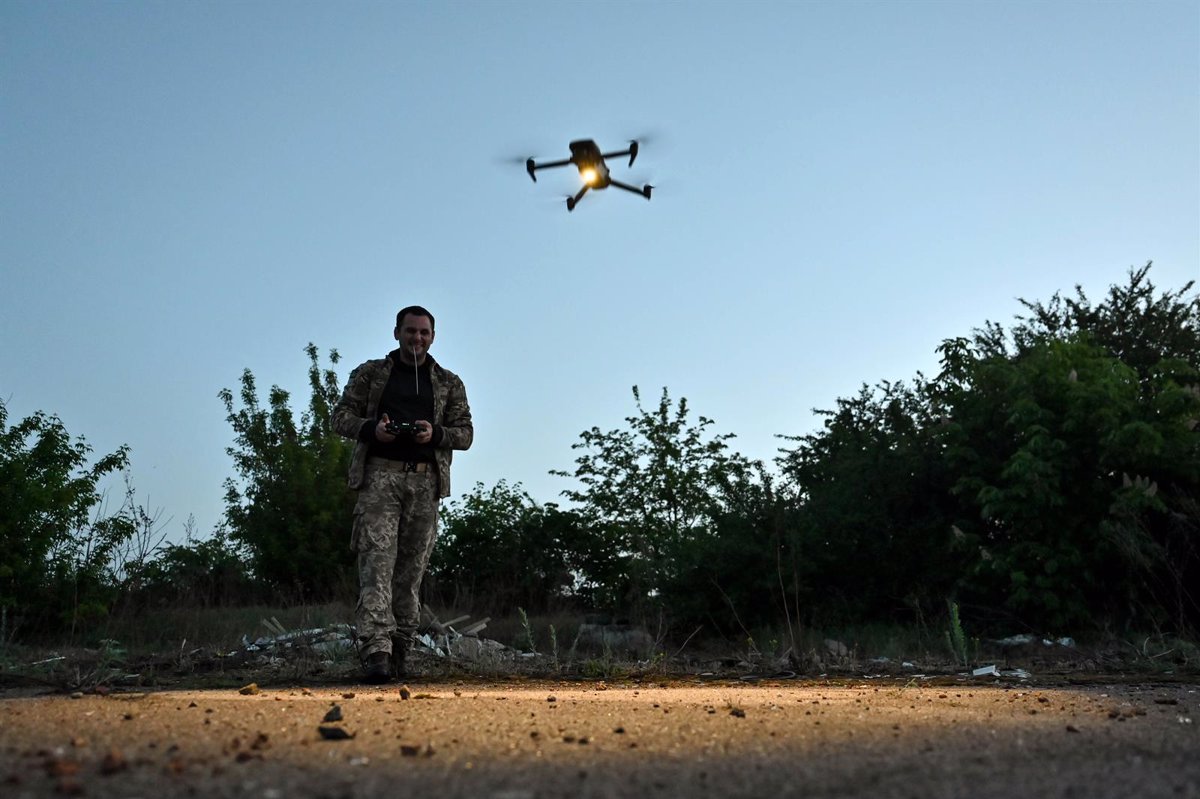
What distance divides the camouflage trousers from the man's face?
834 millimetres

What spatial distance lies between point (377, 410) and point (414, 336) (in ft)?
1.86

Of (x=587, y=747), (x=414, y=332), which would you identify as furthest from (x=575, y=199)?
(x=587, y=747)

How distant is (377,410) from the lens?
7.13 m

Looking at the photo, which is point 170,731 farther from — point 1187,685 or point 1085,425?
point 1085,425

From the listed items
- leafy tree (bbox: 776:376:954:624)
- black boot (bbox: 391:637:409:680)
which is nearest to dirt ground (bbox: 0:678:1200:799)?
black boot (bbox: 391:637:409:680)

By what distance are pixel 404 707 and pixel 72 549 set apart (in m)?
13.8

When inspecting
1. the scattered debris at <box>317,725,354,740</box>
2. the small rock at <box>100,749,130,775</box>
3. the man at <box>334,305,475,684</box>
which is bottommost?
A: the small rock at <box>100,749,130,775</box>

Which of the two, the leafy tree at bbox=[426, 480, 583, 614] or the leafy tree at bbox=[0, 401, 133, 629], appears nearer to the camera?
the leafy tree at bbox=[0, 401, 133, 629]

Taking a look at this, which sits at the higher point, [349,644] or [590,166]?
[590,166]

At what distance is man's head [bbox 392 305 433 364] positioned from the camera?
23.5 feet

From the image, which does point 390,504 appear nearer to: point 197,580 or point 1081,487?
point 1081,487

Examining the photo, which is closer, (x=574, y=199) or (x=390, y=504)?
(x=390, y=504)

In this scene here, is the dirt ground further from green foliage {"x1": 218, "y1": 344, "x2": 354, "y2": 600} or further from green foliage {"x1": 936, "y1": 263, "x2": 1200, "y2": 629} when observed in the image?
green foliage {"x1": 218, "y1": 344, "x2": 354, "y2": 600}

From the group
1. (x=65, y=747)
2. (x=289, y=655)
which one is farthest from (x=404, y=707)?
(x=289, y=655)
